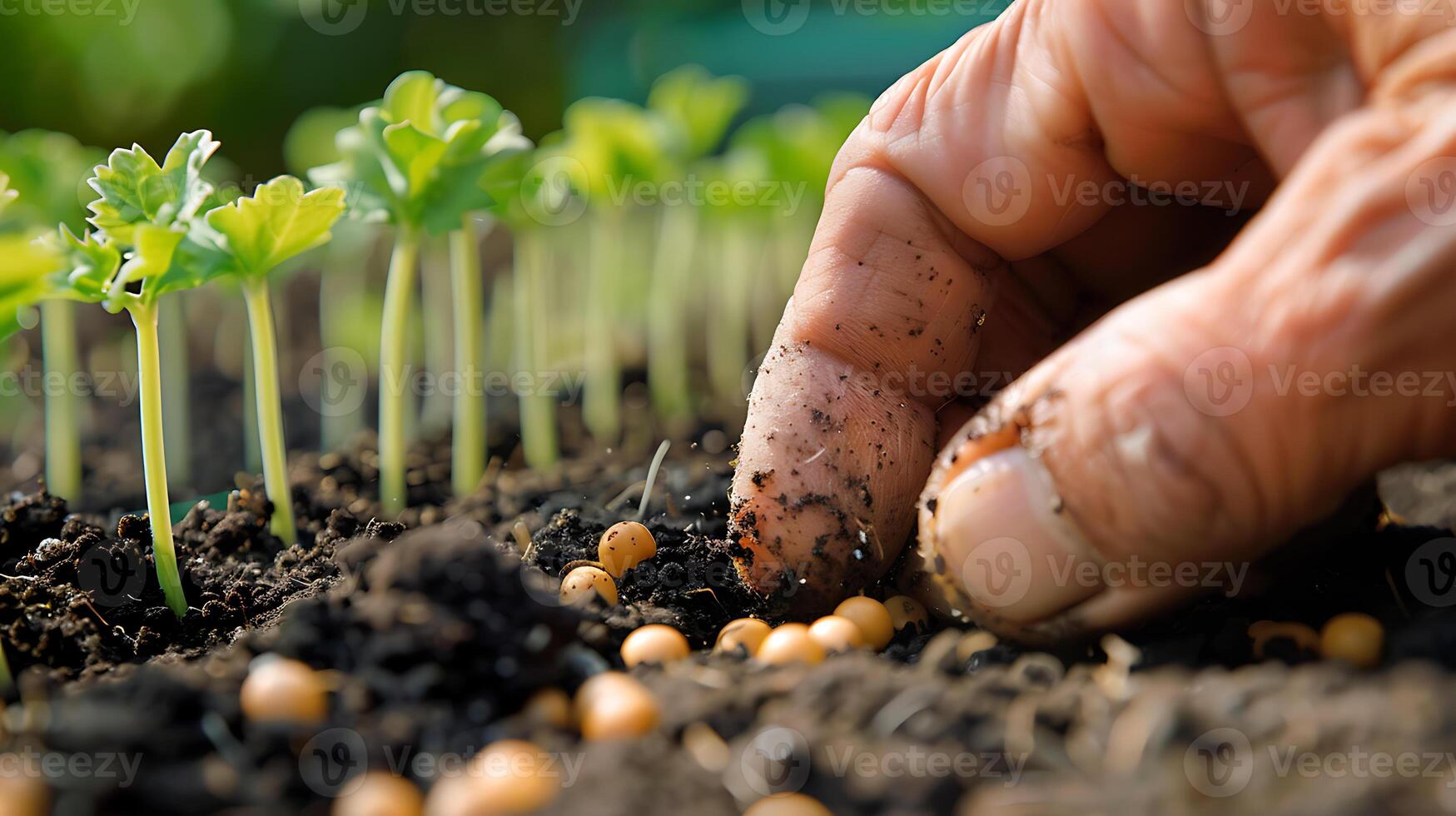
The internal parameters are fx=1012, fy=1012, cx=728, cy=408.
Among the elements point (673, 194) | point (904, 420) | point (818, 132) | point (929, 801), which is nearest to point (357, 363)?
point (673, 194)

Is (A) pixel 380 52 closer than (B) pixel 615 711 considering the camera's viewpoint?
No

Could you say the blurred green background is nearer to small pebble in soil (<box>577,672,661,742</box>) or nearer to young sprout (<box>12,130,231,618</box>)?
young sprout (<box>12,130,231,618</box>)

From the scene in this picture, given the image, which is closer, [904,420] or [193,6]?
[904,420]

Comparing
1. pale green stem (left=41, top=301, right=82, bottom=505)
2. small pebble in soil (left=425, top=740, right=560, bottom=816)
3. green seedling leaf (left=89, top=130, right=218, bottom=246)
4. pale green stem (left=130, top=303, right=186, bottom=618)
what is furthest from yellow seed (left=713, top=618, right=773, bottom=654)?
pale green stem (left=41, top=301, right=82, bottom=505)

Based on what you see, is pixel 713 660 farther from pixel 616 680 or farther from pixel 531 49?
pixel 531 49

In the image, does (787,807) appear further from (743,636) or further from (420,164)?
(420,164)

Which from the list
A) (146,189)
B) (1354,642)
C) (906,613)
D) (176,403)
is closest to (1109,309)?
(906,613)
